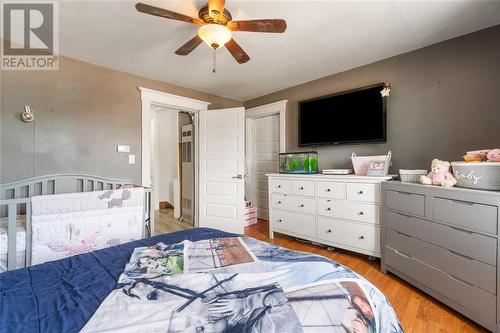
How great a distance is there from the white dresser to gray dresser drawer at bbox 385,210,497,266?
288mm

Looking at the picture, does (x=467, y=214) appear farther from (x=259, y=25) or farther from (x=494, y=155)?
(x=259, y=25)

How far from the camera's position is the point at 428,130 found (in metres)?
2.25

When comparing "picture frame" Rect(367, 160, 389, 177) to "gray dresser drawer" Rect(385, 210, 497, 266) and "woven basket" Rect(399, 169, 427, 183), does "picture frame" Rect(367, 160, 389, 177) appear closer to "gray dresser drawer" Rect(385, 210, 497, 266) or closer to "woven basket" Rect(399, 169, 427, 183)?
"woven basket" Rect(399, 169, 427, 183)

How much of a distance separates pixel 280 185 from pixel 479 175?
1.95 m

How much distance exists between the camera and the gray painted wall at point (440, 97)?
6.29 ft

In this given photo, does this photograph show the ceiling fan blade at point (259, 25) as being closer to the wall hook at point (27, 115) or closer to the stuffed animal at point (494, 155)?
the stuffed animal at point (494, 155)

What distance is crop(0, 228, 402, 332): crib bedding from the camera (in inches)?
26.5

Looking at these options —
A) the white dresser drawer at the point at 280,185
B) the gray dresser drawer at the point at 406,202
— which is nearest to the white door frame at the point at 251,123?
the white dresser drawer at the point at 280,185

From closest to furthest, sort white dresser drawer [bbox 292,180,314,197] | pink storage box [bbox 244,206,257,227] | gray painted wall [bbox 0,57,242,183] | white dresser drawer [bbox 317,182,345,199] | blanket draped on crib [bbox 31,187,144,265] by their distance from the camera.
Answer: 1. blanket draped on crib [bbox 31,187,144,265]
2. gray painted wall [bbox 0,57,242,183]
3. white dresser drawer [bbox 317,182,345,199]
4. white dresser drawer [bbox 292,180,314,197]
5. pink storage box [bbox 244,206,257,227]

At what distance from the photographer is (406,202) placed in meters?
1.91

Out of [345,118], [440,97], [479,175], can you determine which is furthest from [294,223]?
[440,97]

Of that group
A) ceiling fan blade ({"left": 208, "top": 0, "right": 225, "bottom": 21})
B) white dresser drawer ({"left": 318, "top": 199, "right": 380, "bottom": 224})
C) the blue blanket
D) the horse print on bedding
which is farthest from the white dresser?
the blue blanket

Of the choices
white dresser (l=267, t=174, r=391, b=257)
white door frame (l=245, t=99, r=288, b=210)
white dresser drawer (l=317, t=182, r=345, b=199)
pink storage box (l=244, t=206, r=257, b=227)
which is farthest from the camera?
pink storage box (l=244, t=206, r=257, b=227)

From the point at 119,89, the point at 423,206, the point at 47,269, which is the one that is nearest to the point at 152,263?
the point at 47,269
